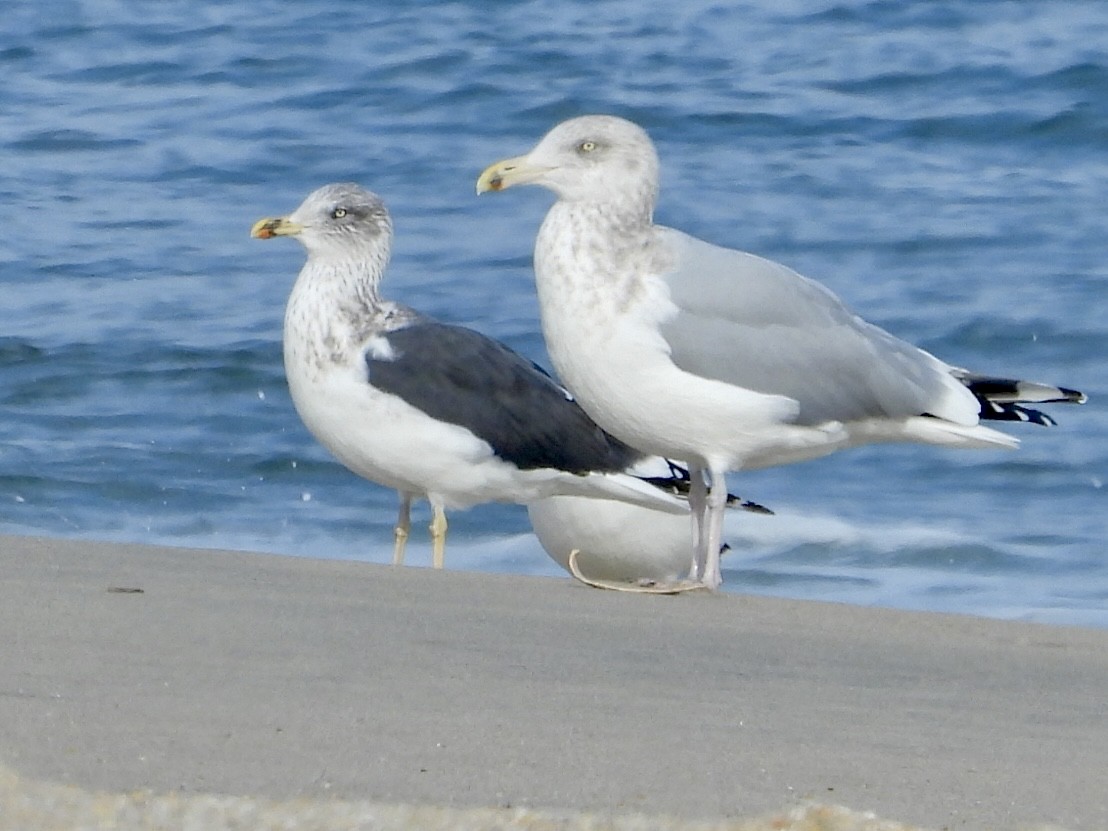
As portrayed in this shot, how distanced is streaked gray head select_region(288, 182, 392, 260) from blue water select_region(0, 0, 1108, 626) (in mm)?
1478

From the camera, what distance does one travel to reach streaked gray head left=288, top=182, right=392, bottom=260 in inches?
285

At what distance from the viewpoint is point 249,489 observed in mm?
9430

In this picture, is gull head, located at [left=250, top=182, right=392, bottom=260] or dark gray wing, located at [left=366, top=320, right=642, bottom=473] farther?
gull head, located at [left=250, top=182, right=392, bottom=260]

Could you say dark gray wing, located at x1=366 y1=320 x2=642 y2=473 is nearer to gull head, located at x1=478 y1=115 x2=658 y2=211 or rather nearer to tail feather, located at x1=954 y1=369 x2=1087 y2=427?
gull head, located at x1=478 y1=115 x2=658 y2=211

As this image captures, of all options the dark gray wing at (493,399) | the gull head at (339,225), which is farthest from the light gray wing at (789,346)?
the gull head at (339,225)

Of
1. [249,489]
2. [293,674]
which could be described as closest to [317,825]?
[293,674]

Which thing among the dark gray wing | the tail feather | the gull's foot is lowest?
the gull's foot

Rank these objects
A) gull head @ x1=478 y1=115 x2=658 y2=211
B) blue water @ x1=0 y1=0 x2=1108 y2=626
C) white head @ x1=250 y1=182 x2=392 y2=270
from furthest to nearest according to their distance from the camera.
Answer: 1. blue water @ x1=0 y1=0 x2=1108 y2=626
2. white head @ x1=250 y1=182 x2=392 y2=270
3. gull head @ x1=478 y1=115 x2=658 y2=211

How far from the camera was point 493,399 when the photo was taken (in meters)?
6.68

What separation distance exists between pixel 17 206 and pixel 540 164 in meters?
8.05

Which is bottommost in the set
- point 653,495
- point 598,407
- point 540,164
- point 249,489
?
point 249,489

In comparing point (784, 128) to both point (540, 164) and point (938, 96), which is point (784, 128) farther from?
point (540, 164)

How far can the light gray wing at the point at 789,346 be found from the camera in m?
5.62

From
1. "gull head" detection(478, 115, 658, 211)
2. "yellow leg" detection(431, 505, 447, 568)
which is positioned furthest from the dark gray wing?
"gull head" detection(478, 115, 658, 211)
